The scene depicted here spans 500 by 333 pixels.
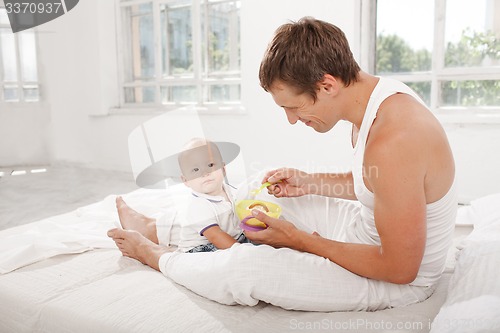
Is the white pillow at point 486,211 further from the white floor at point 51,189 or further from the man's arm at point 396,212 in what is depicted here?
the white floor at point 51,189

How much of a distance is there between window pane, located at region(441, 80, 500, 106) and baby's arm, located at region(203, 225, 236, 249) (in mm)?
2421

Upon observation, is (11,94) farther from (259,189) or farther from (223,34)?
(259,189)

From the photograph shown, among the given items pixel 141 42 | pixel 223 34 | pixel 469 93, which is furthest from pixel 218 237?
pixel 141 42

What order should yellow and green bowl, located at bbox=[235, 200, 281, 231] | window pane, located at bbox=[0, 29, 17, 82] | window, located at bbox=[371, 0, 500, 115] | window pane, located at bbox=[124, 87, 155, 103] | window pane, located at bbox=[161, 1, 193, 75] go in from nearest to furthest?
yellow and green bowl, located at bbox=[235, 200, 281, 231] → window, located at bbox=[371, 0, 500, 115] → window pane, located at bbox=[161, 1, 193, 75] → window pane, located at bbox=[124, 87, 155, 103] → window pane, located at bbox=[0, 29, 17, 82]

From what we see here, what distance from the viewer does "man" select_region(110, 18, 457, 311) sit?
1099 mm

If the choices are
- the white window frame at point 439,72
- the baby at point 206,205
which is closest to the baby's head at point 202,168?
the baby at point 206,205

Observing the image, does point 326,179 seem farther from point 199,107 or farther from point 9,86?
point 9,86

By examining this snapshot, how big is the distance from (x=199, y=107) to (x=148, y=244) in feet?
9.62

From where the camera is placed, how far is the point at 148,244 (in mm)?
1632

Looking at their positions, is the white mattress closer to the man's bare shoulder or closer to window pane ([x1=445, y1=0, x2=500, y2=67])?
the man's bare shoulder

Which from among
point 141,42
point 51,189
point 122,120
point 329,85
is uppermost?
point 141,42

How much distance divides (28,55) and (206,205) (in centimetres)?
460

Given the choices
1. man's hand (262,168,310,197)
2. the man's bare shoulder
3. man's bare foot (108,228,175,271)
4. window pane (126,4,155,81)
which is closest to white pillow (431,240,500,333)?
the man's bare shoulder

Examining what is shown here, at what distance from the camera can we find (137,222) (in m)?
1.93
